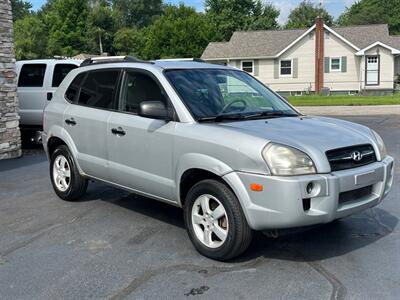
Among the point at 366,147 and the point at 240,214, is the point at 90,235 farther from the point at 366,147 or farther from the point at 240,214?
the point at 366,147

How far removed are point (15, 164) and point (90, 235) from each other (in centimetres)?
556

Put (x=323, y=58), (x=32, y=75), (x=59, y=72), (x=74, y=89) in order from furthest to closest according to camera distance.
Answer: (x=323, y=58), (x=32, y=75), (x=59, y=72), (x=74, y=89)

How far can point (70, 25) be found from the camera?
71.2 meters

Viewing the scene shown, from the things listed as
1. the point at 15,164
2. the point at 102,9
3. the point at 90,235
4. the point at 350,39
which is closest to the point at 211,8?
the point at 102,9

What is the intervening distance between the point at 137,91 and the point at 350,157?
8.17ft

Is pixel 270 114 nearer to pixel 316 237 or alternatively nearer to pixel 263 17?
pixel 316 237

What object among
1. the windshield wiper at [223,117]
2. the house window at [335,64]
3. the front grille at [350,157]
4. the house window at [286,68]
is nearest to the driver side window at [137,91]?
the windshield wiper at [223,117]

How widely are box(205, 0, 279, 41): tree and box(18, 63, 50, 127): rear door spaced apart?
49.9 meters

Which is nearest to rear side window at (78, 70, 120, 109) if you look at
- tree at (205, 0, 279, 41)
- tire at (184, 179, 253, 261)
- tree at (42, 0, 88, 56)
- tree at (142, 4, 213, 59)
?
tire at (184, 179, 253, 261)

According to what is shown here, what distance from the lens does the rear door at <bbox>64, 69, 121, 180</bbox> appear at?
6.11 m

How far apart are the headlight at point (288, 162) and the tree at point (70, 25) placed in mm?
68448

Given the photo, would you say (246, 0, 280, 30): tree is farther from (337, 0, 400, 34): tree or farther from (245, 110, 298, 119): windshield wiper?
(245, 110, 298, 119): windshield wiper

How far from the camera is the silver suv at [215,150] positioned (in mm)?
4312

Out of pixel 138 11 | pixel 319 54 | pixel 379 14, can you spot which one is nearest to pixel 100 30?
pixel 138 11
